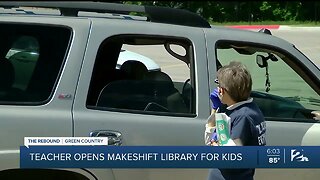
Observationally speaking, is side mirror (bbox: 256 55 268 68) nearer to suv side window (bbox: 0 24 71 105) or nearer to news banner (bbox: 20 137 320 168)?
news banner (bbox: 20 137 320 168)

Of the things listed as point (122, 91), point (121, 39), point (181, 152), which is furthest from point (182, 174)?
point (121, 39)

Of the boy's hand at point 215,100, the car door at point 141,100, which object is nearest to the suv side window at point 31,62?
the car door at point 141,100

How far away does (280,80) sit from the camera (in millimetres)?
4098

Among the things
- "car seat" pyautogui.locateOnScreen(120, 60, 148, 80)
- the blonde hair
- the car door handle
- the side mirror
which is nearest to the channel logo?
the blonde hair

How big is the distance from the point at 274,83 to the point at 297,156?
3.32ft

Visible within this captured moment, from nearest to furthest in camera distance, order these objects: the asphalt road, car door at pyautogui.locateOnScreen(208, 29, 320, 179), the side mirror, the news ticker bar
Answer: the news ticker bar < car door at pyautogui.locateOnScreen(208, 29, 320, 179) < the side mirror < the asphalt road

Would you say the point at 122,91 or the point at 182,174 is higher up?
the point at 122,91

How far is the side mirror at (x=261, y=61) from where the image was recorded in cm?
392

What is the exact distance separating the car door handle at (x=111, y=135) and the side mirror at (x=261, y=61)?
1.23m

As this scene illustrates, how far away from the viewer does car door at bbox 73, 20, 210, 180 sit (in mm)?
3350

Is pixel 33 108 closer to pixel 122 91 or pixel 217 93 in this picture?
pixel 122 91

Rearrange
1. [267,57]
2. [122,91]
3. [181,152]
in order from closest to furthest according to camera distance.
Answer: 1. [181,152]
2. [122,91]
3. [267,57]

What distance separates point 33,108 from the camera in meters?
3.30

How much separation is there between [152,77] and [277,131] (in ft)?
3.13
